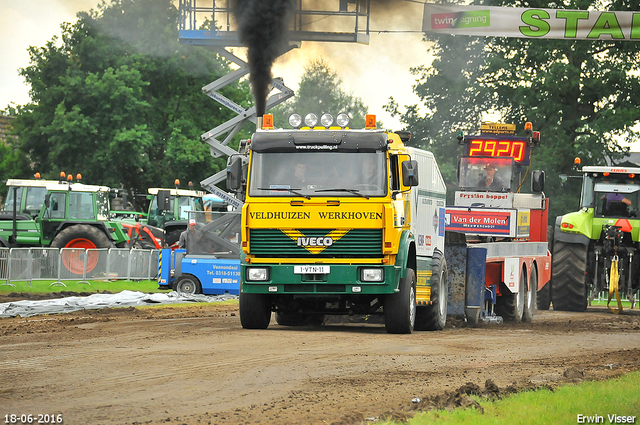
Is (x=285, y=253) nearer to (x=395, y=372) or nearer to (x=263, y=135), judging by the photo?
(x=263, y=135)

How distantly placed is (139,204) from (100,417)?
1662 inches

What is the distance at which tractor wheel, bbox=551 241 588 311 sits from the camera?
71.9 feet

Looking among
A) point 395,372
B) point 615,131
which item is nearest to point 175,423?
point 395,372

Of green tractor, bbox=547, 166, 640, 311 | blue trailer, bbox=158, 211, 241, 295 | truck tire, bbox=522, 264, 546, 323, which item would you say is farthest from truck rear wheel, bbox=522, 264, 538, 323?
Answer: blue trailer, bbox=158, 211, 241, 295

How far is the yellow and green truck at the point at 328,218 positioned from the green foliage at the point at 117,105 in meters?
30.0

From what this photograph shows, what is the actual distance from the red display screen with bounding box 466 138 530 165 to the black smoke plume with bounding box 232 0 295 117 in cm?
506

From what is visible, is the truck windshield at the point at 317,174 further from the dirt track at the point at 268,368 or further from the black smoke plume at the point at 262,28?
the black smoke plume at the point at 262,28

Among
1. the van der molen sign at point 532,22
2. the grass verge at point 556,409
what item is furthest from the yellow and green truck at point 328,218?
the van der molen sign at point 532,22

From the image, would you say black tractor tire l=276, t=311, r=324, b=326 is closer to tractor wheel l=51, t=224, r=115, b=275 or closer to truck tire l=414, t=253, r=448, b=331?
truck tire l=414, t=253, r=448, b=331

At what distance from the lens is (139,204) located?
48562 millimetres

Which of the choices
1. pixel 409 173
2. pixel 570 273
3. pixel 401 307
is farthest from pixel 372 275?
pixel 570 273

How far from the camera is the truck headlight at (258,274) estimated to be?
546 inches

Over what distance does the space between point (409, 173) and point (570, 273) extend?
31.1 ft

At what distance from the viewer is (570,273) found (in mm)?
22000
